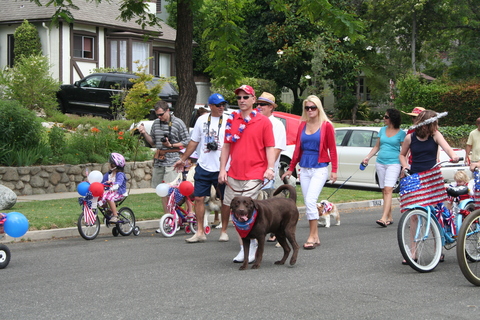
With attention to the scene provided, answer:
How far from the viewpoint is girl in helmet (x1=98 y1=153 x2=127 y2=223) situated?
1006 cm

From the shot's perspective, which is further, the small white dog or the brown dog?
the small white dog

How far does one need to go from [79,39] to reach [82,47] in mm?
419

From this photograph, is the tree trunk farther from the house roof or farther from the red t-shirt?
the house roof

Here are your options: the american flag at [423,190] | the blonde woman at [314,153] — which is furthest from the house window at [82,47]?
the american flag at [423,190]

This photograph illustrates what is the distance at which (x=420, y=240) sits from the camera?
283 inches

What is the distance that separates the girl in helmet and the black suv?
15416 millimetres

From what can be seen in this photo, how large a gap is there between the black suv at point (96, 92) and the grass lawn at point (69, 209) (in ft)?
37.2

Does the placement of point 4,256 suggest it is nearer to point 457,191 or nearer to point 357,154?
point 457,191

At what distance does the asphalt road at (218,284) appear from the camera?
570cm

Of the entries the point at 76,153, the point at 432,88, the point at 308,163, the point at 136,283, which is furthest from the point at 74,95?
the point at 136,283

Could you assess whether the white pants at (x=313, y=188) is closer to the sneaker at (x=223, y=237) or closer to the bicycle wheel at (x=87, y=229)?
the sneaker at (x=223, y=237)

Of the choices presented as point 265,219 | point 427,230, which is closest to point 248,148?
point 265,219

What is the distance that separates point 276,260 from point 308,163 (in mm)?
1532

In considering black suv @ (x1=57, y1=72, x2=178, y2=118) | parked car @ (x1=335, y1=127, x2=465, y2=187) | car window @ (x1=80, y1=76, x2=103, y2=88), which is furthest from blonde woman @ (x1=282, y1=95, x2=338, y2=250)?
car window @ (x1=80, y1=76, x2=103, y2=88)
